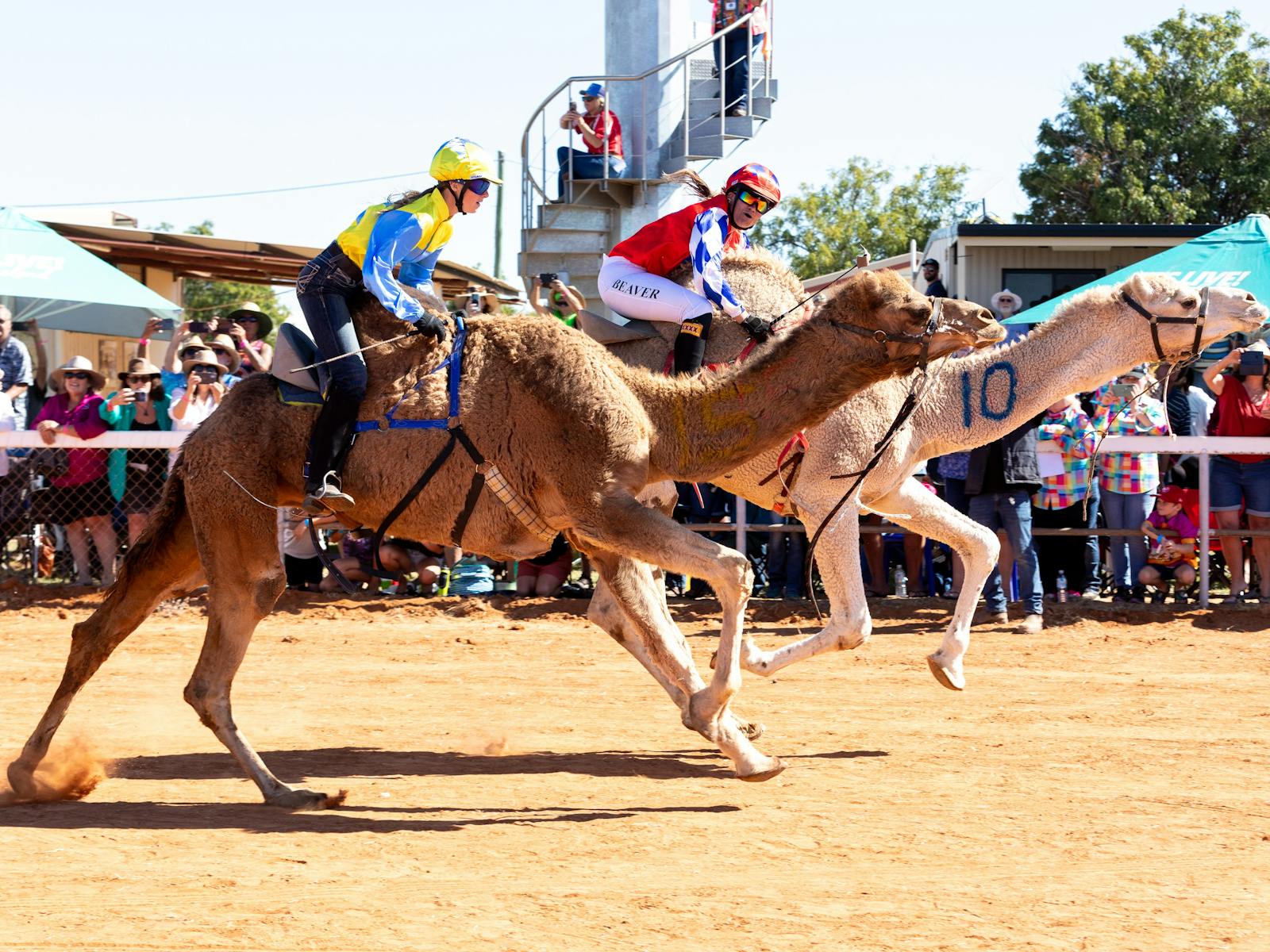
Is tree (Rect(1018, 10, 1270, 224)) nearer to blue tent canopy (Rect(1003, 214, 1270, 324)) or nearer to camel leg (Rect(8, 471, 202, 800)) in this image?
blue tent canopy (Rect(1003, 214, 1270, 324))

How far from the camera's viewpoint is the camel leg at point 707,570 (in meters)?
6.78

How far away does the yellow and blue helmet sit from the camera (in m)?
7.39

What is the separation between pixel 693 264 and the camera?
8.81 m

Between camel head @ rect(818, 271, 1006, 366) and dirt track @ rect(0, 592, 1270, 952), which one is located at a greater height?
camel head @ rect(818, 271, 1006, 366)

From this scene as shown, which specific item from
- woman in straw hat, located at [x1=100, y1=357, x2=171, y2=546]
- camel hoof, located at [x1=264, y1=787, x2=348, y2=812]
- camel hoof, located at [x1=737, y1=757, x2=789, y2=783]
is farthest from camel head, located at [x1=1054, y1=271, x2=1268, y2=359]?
woman in straw hat, located at [x1=100, y1=357, x2=171, y2=546]

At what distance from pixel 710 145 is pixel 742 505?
405 inches

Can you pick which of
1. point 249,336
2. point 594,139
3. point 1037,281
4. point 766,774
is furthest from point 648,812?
point 1037,281

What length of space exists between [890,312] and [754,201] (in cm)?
239

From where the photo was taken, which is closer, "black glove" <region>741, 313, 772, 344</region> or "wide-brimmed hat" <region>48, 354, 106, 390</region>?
"black glove" <region>741, 313, 772, 344</region>

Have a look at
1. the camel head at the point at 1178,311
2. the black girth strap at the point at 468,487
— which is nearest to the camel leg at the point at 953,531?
the camel head at the point at 1178,311

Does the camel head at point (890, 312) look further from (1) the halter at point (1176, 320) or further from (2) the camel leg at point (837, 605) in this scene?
(1) the halter at point (1176, 320)

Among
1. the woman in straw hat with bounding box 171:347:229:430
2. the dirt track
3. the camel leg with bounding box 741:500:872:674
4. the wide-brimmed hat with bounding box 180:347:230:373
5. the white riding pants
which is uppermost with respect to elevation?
the white riding pants

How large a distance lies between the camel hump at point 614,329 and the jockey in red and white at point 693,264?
76 millimetres

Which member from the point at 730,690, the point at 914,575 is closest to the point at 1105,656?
the point at 914,575
